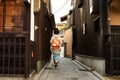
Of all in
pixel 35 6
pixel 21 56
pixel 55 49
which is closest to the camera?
pixel 21 56

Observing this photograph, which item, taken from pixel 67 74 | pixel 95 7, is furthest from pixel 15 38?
pixel 95 7

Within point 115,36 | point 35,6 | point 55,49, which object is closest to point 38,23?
point 35,6

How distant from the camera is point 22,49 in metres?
12.8

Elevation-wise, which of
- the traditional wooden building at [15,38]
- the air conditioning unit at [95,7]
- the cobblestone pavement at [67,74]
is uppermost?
the air conditioning unit at [95,7]

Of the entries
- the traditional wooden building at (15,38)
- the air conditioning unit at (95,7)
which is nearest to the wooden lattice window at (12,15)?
the traditional wooden building at (15,38)

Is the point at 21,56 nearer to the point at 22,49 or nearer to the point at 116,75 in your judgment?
the point at 22,49

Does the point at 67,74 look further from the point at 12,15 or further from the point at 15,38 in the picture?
the point at 12,15

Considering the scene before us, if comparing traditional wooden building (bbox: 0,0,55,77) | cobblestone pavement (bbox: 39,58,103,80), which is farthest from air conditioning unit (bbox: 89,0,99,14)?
traditional wooden building (bbox: 0,0,55,77)

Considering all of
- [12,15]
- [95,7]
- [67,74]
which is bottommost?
[67,74]

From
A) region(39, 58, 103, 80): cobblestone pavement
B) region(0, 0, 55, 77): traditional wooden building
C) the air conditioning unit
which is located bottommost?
region(39, 58, 103, 80): cobblestone pavement

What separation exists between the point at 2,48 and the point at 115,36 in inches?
219

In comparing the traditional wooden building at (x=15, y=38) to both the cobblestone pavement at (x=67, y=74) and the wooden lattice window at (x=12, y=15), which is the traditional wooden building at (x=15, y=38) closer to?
the wooden lattice window at (x=12, y=15)

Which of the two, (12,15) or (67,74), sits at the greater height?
(12,15)

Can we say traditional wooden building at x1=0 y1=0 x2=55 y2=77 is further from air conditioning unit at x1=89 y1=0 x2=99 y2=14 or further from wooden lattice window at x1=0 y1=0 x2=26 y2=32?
air conditioning unit at x1=89 y1=0 x2=99 y2=14
